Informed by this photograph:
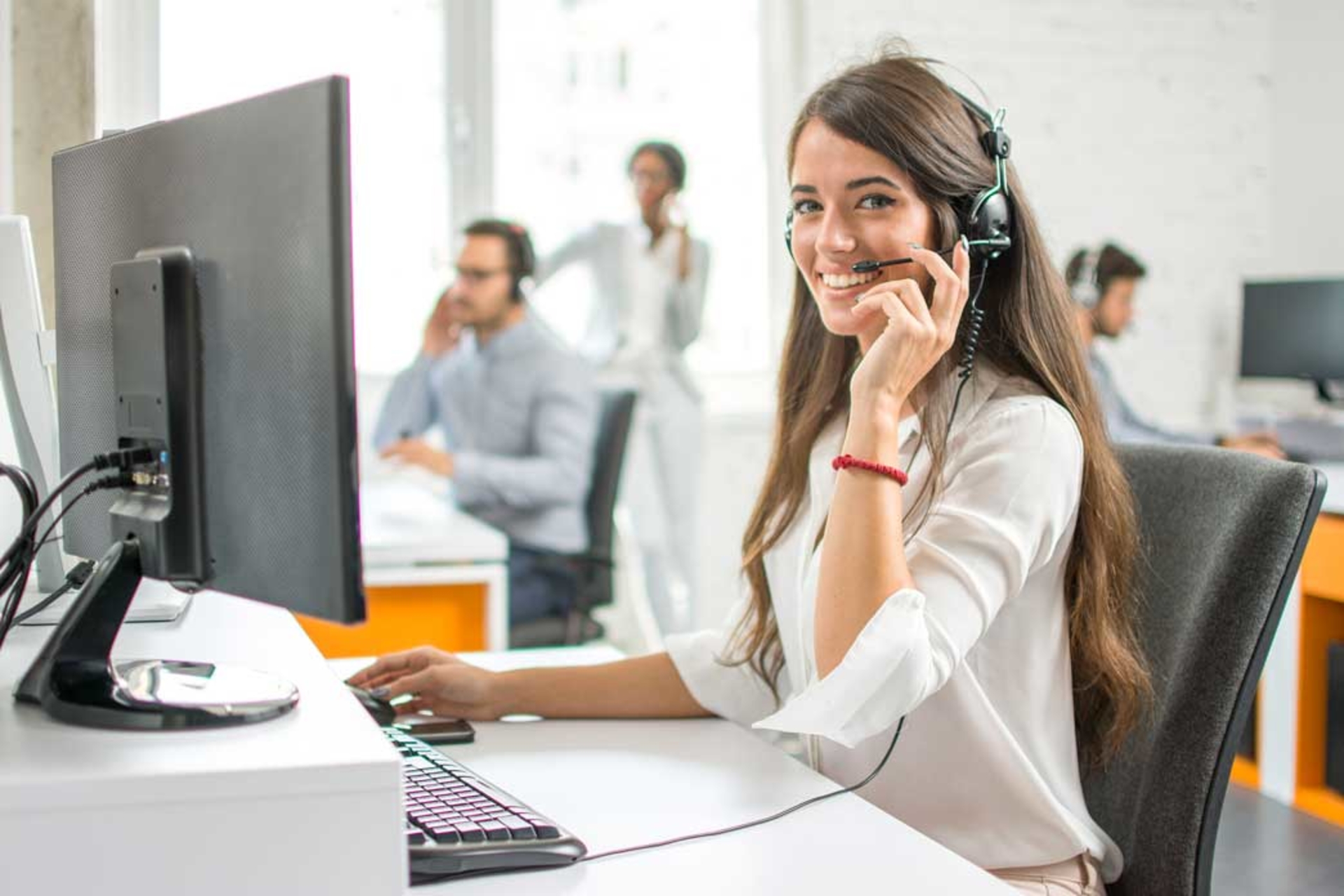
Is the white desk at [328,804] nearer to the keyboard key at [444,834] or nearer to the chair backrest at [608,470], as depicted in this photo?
→ the keyboard key at [444,834]

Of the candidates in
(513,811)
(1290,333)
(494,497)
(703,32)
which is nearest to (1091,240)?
(1290,333)

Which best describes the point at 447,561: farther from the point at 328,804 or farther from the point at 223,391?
the point at 328,804

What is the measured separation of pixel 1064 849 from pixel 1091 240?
4.16 metres

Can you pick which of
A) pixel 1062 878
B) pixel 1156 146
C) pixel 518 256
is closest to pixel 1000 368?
pixel 1062 878

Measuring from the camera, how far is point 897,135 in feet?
4.10

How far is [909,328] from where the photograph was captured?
3.89ft

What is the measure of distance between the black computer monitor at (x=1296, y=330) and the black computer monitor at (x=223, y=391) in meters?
4.18

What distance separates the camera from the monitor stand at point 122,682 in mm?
789

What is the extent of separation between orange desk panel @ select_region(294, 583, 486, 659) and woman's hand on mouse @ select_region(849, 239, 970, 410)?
5.38 feet

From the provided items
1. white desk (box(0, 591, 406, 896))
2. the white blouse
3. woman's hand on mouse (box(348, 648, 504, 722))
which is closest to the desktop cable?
white desk (box(0, 591, 406, 896))

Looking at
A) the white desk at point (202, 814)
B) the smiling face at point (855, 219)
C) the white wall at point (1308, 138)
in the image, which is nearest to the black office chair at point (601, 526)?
the smiling face at point (855, 219)

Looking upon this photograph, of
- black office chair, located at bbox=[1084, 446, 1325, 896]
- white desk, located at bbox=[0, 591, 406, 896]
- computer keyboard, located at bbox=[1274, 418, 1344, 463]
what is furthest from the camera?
computer keyboard, located at bbox=[1274, 418, 1344, 463]

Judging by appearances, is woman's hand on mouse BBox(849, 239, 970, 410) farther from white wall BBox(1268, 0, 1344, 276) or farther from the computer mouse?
white wall BBox(1268, 0, 1344, 276)

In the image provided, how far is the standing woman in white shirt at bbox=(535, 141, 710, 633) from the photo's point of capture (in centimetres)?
418
